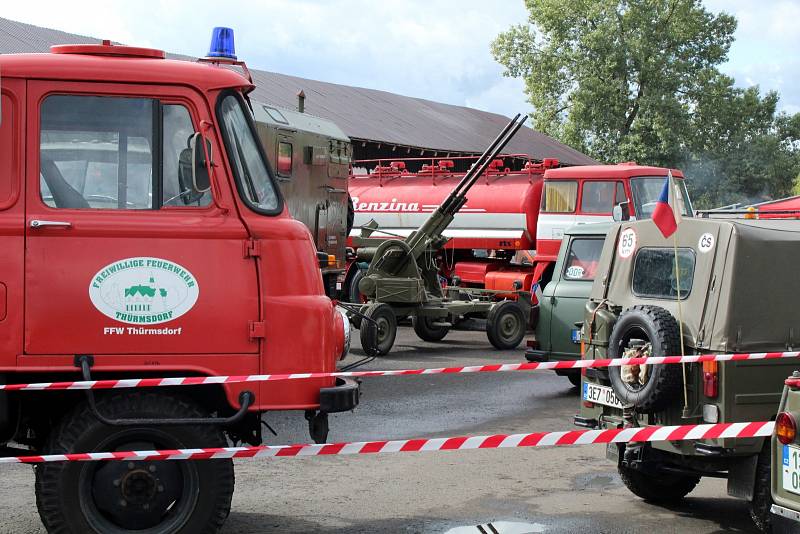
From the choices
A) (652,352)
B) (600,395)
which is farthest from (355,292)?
(652,352)

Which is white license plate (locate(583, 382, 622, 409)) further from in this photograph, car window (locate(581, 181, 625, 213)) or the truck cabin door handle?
car window (locate(581, 181, 625, 213))

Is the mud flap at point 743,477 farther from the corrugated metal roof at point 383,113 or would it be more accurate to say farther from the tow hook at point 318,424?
the corrugated metal roof at point 383,113

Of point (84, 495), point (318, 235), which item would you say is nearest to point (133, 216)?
point (84, 495)

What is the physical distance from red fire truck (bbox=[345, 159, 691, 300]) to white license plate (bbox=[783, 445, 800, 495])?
13876mm

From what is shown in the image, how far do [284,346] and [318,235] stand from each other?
9822mm

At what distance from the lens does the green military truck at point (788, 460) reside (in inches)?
197

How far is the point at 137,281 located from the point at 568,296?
741cm

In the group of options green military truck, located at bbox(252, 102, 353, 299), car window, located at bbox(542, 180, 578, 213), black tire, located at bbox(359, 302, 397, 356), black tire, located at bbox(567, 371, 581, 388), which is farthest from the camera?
car window, located at bbox(542, 180, 578, 213)

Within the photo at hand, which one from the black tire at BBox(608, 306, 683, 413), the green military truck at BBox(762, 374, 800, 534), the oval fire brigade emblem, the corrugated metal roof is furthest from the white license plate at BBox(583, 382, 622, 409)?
the corrugated metal roof

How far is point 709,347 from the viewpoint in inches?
260

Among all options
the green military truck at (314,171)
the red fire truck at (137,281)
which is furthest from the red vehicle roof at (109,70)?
the green military truck at (314,171)

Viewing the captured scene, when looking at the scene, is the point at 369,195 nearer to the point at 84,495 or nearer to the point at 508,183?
the point at 508,183

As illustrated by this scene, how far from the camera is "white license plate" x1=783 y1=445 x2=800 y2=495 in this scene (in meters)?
5.00

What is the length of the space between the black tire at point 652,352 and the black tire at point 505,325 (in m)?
9.41
